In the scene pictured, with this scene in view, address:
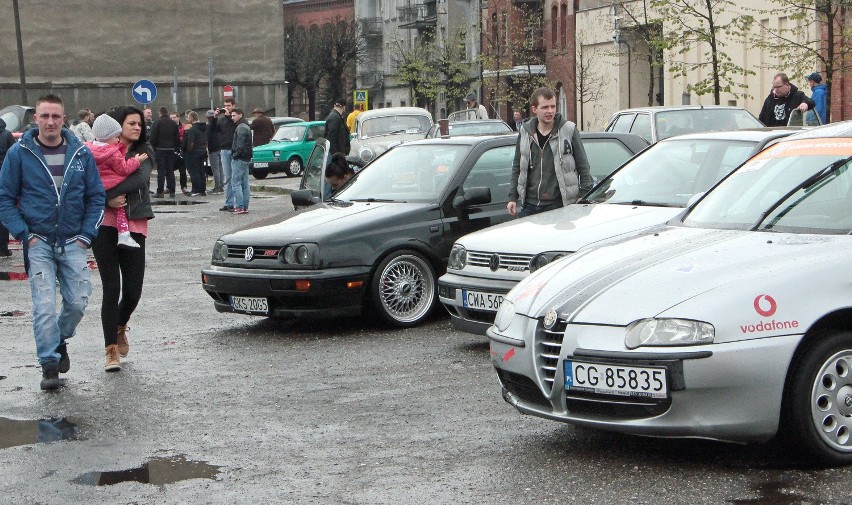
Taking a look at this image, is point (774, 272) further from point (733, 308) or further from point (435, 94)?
point (435, 94)

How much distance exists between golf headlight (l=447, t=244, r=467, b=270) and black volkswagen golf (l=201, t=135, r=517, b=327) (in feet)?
3.73

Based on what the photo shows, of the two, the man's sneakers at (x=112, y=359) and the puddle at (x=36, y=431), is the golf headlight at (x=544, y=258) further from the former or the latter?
the puddle at (x=36, y=431)

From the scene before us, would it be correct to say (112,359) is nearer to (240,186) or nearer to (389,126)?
(240,186)

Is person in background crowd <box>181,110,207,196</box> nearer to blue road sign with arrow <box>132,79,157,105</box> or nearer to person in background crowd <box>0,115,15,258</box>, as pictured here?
blue road sign with arrow <box>132,79,157,105</box>

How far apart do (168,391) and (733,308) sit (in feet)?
13.9

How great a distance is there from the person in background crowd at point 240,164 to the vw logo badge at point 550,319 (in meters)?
19.2

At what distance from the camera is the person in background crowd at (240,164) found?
2538 centimetres

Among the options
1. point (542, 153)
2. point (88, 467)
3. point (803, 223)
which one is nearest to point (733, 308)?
point (803, 223)

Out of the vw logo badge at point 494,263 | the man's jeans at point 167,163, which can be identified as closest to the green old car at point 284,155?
the man's jeans at point 167,163

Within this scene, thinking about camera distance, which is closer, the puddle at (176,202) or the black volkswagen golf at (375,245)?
the black volkswagen golf at (375,245)

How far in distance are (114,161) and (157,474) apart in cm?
370

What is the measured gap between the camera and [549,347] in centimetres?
657

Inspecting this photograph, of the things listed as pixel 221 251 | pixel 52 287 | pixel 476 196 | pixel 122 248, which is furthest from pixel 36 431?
pixel 476 196

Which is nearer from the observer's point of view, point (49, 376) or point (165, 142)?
point (49, 376)
